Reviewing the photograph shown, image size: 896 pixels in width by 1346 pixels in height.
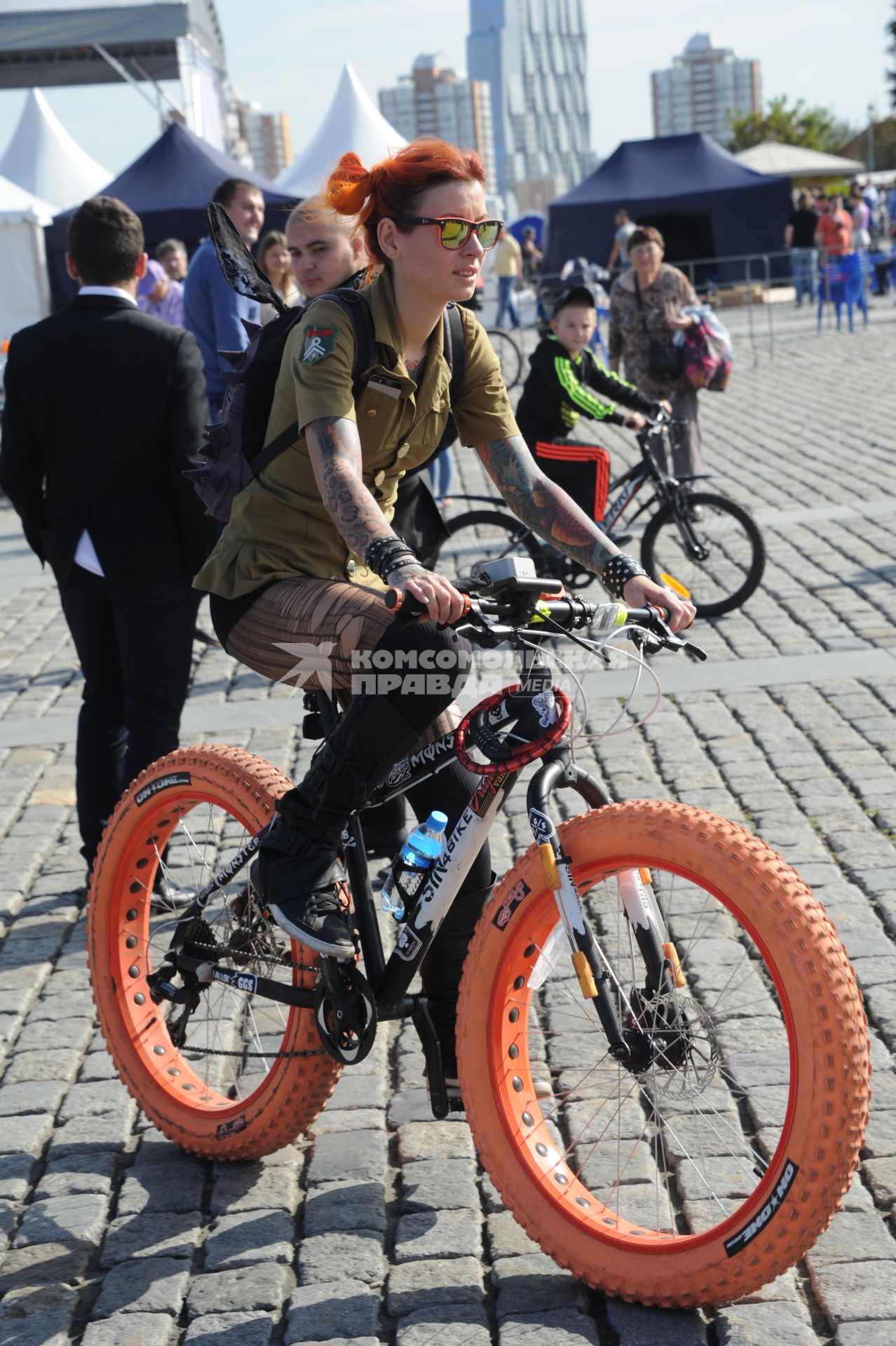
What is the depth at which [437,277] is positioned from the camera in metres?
2.87

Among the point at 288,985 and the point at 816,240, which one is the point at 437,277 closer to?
the point at 288,985

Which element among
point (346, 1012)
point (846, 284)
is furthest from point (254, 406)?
point (846, 284)

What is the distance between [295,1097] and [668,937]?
0.92 metres

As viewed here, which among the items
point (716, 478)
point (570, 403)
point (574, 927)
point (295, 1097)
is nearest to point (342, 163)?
point (574, 927)

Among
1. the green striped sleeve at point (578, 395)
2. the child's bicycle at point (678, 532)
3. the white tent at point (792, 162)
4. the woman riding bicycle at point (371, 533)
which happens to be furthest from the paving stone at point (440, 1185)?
the white tent at point (792, 162)

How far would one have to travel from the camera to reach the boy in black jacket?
7.93 metres

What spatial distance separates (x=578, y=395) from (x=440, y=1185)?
5450 millimetres

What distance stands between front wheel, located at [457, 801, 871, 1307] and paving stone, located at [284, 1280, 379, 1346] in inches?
13.1

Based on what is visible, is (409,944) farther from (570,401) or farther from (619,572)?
(570,401)

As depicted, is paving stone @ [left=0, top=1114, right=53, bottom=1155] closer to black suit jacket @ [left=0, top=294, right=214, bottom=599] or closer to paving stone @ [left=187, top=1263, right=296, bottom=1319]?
paving stone @ [left=187, top=1263, right=296, bottom=1319]

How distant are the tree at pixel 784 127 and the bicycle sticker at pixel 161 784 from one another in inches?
3703

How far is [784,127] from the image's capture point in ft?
303

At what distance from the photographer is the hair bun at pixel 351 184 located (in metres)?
2.89

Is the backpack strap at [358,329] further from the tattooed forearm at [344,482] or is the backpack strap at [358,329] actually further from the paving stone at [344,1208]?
the paving stone at [344,1208]
